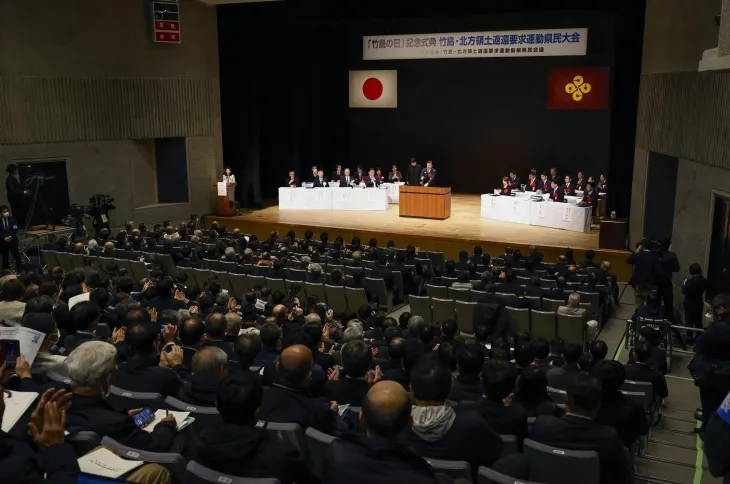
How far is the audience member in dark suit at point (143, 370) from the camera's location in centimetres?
424

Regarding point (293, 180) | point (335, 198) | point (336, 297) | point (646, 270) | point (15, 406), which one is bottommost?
point (336, 297)

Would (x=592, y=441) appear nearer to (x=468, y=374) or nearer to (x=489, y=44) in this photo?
(x=468, y=374)

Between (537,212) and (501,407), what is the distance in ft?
41.0

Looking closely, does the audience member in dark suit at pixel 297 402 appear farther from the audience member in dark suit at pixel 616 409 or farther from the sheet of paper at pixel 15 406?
the audience member in dark suit at pixel 616 409

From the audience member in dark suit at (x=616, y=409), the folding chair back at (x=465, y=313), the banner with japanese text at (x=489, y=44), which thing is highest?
the banner with japanese text at (x=489, y=44)

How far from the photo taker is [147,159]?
17.2 metres

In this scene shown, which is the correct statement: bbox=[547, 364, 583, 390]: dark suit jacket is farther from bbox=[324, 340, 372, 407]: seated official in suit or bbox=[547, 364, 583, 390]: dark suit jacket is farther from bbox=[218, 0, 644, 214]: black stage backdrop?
bbox=[218, 0, 644, 214]: black stage backdrop

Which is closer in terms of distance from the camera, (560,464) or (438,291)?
(560,464)

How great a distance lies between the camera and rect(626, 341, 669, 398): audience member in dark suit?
5.66 m

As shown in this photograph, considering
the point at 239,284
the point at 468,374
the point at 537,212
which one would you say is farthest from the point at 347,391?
the point at 537,212

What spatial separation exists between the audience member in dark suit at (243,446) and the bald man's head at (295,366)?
2.11 ft

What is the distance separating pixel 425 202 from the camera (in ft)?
54.6

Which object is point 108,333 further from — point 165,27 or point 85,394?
point 165,27

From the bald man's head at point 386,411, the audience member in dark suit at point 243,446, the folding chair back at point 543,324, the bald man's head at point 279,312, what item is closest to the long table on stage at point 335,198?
the folding chair back at point 543,324
